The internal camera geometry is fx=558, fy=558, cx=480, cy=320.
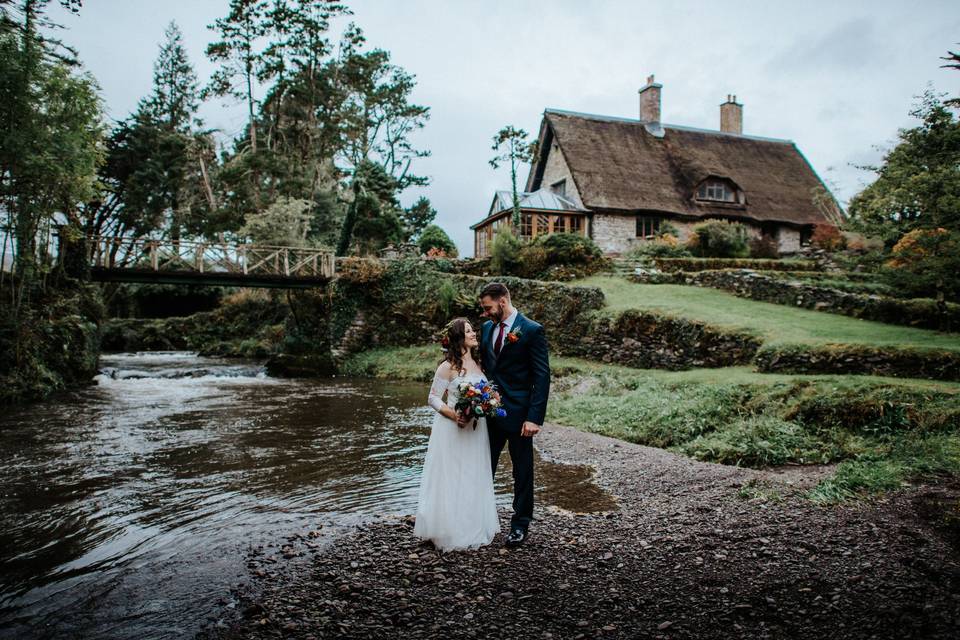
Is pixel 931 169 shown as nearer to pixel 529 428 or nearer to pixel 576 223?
pixel 529 428

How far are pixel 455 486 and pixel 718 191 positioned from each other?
3211 cm

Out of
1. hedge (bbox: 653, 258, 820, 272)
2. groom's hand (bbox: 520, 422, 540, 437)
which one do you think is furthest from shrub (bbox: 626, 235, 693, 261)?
groom's hand (bbox: 520, 422, 540, 437)

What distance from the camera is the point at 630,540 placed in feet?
15.9

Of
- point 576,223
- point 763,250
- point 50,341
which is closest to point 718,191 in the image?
point 763,250

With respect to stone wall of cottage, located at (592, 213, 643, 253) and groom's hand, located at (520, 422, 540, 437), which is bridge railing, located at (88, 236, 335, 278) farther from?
groom's hand, located at (520, 422, 540, 437)

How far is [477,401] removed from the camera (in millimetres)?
4602

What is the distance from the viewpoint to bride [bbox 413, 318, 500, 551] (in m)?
4.68

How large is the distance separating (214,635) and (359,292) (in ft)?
69.4

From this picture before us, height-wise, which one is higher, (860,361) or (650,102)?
(650,102)

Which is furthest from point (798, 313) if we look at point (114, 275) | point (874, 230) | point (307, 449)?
point (114, 275)

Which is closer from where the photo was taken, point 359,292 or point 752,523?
point 752,523

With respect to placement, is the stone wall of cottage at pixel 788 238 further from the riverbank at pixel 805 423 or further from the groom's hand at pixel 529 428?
the groom's hand at pixel 529 428

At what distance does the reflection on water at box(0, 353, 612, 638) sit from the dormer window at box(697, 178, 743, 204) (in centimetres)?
2536

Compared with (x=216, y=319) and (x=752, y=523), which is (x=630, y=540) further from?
(x=216, y=319)
